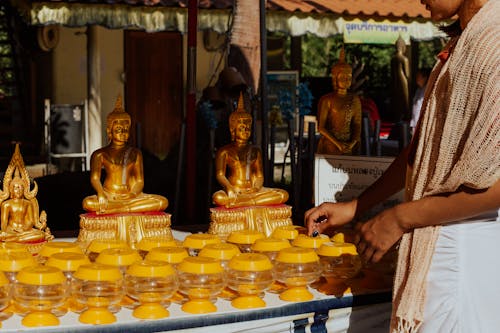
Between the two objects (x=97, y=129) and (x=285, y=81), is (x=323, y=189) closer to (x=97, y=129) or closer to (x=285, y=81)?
(x=97, y=129)

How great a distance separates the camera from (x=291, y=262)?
2.25 m

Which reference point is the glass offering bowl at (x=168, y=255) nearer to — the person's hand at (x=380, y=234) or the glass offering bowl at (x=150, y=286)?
the glass offering bowl at (x=150, y=286)

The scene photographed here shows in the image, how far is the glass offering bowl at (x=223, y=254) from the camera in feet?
7.36

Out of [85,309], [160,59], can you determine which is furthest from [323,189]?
[160,59]

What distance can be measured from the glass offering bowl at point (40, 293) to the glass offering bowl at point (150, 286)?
17cm

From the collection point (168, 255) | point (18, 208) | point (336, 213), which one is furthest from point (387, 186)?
point (18, 208)

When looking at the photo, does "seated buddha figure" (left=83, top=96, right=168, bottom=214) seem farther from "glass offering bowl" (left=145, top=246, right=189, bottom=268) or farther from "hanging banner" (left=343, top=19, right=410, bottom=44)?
"hanging banner" (left=343, top=19, right=410, bottom=44)

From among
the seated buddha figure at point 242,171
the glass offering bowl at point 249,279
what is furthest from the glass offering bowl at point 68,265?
the seated buddha figure at point 242,171

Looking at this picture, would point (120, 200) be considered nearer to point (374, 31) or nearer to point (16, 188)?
point (16, 188)

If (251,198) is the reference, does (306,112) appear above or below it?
above

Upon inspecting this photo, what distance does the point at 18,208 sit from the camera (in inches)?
111

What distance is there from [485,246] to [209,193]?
342 centimetres

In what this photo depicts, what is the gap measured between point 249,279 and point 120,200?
3.92 ft

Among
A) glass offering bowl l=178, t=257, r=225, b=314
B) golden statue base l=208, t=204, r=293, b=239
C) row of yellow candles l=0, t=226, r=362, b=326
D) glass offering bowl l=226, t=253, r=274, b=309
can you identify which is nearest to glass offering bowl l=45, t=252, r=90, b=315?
row of yellow candles l=0, t=226, r=362, b=326
